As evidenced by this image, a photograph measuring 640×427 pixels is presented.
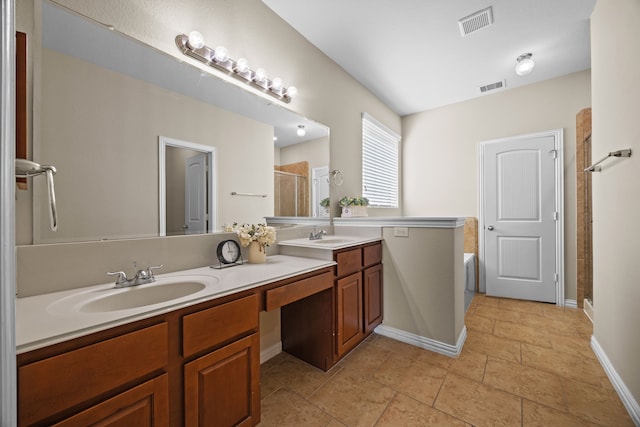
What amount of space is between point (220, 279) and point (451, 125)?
3.88 meters

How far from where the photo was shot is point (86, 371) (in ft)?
2.60

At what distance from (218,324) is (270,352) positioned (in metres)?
1.17

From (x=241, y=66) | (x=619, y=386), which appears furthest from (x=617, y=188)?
(x=241, y=66)

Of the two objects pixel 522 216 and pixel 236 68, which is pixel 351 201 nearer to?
pixel 236 68

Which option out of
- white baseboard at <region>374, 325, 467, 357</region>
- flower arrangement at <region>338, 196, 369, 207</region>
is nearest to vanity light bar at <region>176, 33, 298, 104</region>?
flower arrangement at <region>338, 196, 369, 207</region>

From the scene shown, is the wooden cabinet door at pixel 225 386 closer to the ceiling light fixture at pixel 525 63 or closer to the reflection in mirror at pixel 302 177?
the reflection in mirror at pixel 302 177

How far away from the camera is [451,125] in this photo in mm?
3928

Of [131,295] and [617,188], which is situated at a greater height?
[617,188]

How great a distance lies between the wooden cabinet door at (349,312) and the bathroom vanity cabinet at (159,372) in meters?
0.69

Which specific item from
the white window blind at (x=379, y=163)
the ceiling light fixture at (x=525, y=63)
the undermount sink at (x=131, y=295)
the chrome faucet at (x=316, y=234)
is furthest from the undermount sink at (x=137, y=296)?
the ceiling light fixture at (x=525, y=63)

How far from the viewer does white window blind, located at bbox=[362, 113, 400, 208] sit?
3.45 metres

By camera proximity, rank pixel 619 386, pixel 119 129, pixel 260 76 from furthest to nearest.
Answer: pixel 260 76
pixel 619 386
pixel 119 129

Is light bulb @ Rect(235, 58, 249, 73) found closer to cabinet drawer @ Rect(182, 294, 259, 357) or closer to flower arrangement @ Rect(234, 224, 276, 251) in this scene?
flower arrangement @ Rect(234, 224, 276, 251)

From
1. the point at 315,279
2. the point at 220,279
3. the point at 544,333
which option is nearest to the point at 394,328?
the point at 315,279
